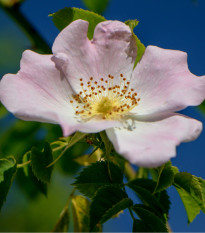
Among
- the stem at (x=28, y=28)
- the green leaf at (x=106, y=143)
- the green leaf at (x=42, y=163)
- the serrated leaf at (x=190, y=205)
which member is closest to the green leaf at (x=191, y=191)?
the serrated leaf at (x=190, y=205)

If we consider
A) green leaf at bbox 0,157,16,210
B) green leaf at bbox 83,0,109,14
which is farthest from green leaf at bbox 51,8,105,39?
green leaf at bbox 0,157,16,210

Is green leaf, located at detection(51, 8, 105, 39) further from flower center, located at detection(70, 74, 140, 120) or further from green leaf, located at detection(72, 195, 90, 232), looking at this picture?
green leaf, located at detection(72, 195, 90, 232)

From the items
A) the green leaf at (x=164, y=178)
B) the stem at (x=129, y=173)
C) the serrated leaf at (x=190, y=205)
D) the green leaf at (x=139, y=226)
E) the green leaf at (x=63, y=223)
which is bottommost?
the stem at (x=129, y=173)

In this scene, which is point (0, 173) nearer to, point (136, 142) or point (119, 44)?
point (136, 142)

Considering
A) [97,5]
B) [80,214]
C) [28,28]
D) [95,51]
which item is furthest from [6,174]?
[97,5]

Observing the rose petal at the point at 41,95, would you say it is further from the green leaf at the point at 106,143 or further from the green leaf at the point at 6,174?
the green leaf at the point at 6,174

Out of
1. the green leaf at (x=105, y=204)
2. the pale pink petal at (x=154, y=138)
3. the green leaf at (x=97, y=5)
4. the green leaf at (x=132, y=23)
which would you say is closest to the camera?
the pale pink petal at (x=154, y=138)

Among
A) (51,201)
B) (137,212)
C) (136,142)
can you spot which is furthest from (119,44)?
(51,201)
